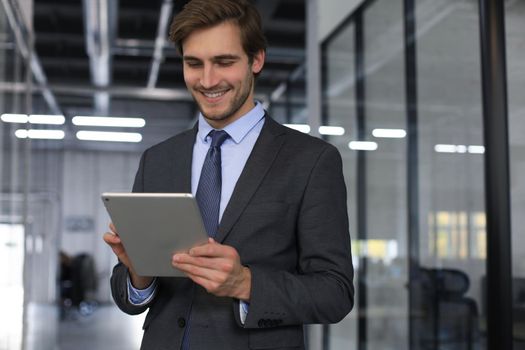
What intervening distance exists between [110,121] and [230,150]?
15707 millimetres

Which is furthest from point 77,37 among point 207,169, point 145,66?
point 207,169

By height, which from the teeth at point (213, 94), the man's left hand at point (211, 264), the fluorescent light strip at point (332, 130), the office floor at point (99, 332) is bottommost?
the office floor at point (99, 332)

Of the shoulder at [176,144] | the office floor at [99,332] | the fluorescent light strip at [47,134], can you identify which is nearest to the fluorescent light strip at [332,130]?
the office floor at [99,332]

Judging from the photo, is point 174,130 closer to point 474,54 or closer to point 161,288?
point 474,54

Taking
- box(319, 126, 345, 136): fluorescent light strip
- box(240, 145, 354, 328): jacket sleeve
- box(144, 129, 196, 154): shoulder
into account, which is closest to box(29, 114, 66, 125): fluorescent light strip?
box(319, 126, 345, 136): fluorescent light strip

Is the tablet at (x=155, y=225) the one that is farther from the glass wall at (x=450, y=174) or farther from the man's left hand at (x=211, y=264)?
the glass wall at (x=450, y=174)

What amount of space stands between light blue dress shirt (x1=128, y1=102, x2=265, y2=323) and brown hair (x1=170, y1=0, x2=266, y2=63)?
149 millimetres

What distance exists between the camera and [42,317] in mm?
15062

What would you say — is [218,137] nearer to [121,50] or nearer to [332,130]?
[332,130]

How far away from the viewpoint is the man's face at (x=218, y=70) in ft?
5.02

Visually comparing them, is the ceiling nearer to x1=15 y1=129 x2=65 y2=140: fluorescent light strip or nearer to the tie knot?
x1=15 y1=129 x2=65 y2=140: fluorescent light strip

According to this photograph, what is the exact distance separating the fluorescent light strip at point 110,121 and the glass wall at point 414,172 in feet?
36.5

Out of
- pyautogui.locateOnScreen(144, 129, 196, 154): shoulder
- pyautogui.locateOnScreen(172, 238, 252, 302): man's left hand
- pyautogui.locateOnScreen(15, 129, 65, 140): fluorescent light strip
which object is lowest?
pyautogui.locateOnScreen(172, 238, 252, 302): man's left hand

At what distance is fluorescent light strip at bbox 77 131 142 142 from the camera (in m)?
18.6
